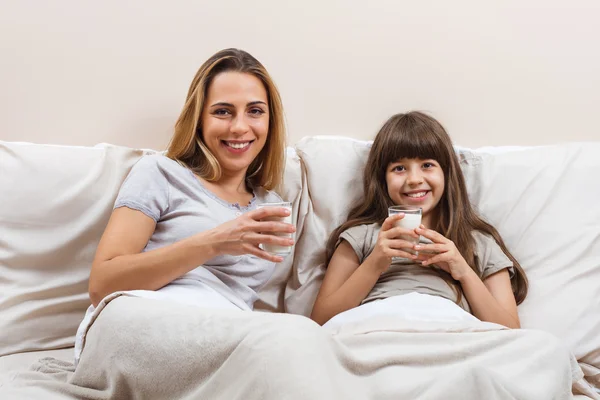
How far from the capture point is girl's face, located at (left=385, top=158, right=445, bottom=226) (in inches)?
69.9

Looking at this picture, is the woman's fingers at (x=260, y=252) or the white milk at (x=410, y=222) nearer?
the woman's fingers at (x=260, y=252)

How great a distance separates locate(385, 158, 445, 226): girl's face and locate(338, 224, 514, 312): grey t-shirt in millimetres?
113

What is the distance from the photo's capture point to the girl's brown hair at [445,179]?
1.78m

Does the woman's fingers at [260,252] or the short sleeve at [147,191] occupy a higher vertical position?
the short sleeve at [147,191]

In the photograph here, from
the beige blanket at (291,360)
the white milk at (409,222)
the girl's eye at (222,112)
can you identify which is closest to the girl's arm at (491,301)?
the white milk at (409,222)

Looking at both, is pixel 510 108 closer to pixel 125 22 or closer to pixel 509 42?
pixel 509 42

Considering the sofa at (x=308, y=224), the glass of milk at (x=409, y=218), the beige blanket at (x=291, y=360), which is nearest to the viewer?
the beige blanket at (x=291, y=360)

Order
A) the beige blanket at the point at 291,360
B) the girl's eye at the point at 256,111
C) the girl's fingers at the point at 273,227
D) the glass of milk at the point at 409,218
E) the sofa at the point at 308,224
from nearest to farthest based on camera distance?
the beige blanket at the point at 291,360
the girl's fingers at the point at 273,227
the glass of milk at the point at 409,218
the sofa at the point at 308,224
the girl's eye at the point at 256,111

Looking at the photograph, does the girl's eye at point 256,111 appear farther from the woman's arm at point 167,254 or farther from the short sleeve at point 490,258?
the short sleeve at point 490,258

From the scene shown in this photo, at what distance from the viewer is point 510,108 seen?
7.25ft

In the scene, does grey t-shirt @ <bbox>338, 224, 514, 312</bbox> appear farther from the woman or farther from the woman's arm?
the woman's arm

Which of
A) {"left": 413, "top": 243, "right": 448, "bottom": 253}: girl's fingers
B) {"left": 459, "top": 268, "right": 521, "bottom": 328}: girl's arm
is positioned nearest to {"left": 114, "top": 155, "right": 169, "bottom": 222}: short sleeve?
{"left": 413, "top": 243, "right": 448, "bottom": 253}: girl's fingers

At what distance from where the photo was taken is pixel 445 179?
1.84 metres

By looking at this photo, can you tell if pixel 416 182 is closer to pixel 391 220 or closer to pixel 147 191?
pixel 391 220
